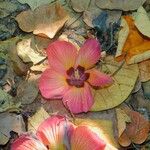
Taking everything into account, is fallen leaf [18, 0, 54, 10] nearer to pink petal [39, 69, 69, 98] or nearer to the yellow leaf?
pink petal [39, 69, 69, 98]

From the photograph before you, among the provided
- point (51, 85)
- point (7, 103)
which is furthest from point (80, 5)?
point (7, 103)

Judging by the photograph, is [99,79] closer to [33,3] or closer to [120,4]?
[120,4]

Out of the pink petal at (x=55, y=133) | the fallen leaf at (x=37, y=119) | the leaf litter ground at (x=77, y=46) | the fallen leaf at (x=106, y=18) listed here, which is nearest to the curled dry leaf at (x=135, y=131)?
the leaf litter ground at (x=77, y=46)

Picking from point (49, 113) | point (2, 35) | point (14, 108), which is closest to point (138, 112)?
point (49, 113)

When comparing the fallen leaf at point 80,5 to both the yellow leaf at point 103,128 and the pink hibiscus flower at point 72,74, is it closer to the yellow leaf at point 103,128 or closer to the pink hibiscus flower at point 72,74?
the pink hibiscus flower at point 72,74

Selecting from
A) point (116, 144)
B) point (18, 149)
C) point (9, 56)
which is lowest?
point (116, 144)

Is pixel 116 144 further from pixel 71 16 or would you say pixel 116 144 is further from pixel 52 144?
pixel 71 16
